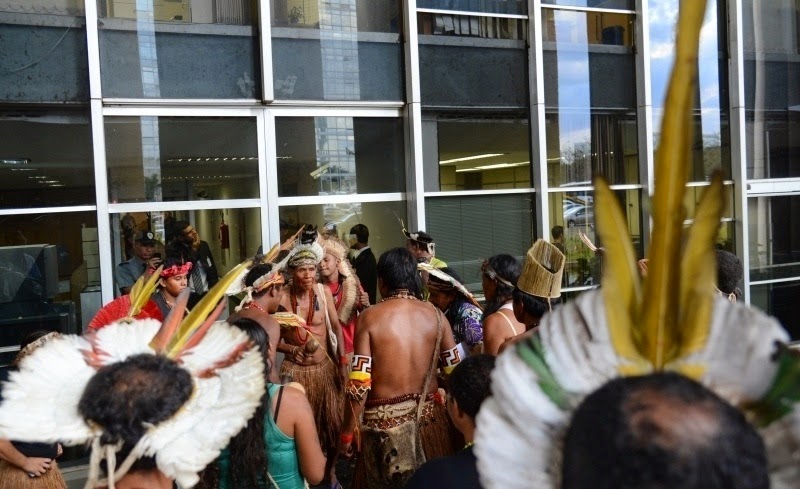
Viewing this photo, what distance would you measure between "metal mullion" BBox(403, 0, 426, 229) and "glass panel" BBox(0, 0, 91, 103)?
356 centimetres

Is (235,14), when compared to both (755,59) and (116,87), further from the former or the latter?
(755,59)

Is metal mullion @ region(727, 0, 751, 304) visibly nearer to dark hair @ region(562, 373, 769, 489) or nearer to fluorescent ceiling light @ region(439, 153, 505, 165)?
fluorescent ceiling light @ region(439, 153, 505, 165)

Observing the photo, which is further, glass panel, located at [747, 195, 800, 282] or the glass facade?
glass panel, located at [747, 195, 800, 282]

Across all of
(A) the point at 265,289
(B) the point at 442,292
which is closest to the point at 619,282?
(A) the point at 265,289

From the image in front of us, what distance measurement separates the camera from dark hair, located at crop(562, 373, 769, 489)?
3.26 ft

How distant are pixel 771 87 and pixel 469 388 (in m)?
9.46

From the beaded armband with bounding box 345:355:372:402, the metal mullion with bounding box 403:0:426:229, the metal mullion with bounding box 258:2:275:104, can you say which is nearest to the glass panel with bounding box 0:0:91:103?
the metal mullion with bounding box 258:2:275:104

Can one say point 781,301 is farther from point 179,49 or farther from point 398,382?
point 179,49

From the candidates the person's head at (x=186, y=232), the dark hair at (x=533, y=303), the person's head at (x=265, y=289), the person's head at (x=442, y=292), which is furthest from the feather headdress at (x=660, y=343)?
the person's head at (x=186, y=232)

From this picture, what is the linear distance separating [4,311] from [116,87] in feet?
8.37

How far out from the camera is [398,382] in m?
4.39

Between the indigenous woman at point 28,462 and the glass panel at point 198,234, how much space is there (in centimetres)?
322

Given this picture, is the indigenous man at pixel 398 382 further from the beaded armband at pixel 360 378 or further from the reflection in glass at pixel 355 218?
the reflection in glass at pixel 355 218

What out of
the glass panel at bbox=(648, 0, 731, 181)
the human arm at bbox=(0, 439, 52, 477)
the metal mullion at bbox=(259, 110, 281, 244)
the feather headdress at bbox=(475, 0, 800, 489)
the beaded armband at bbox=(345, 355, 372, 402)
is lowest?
the human arm at bbox=(0, 439, 52, 477)
